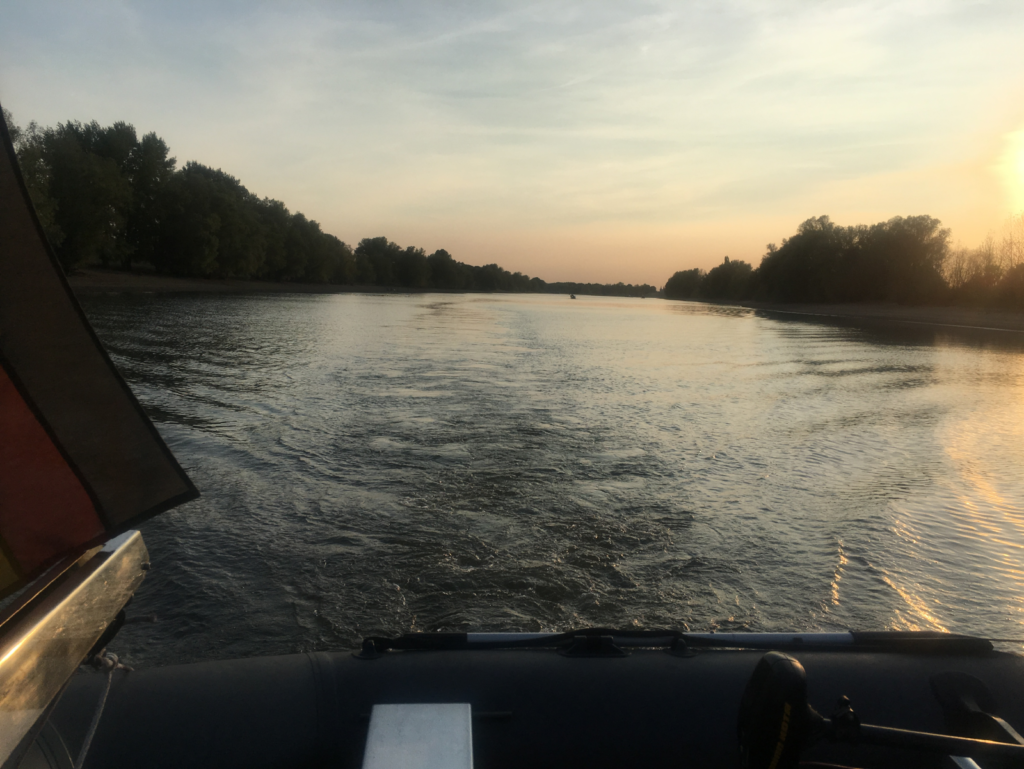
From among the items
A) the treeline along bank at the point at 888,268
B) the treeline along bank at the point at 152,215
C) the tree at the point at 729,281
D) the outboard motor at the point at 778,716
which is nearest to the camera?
the outboard motor at the point at 778,716

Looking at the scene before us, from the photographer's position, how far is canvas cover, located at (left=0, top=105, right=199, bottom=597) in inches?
56.5

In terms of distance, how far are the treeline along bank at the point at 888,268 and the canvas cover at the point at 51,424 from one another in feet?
235

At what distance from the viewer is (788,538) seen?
6.67 m

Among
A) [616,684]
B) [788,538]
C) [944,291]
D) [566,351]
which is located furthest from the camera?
[944,291]

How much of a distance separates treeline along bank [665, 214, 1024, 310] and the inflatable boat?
69187mm

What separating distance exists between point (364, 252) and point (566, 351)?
13524cm

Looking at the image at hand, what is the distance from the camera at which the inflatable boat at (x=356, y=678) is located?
4.84ft

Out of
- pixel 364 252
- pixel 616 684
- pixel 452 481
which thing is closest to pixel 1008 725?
pixel 616 684

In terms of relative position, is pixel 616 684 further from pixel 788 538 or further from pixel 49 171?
pixel 49 171

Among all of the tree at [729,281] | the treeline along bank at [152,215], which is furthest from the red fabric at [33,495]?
the tree at [729,281]

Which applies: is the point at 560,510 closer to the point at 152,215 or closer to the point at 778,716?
the point at 778,716

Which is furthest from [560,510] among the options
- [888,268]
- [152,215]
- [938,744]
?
[888,268]

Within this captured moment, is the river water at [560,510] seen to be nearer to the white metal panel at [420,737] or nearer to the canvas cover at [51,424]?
the white metal panel at [420,737]

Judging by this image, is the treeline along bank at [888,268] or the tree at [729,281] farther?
the tree at [729,281]
